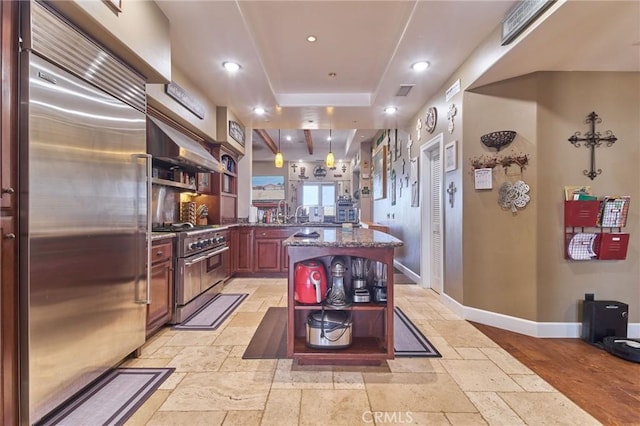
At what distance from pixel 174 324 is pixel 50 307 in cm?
164

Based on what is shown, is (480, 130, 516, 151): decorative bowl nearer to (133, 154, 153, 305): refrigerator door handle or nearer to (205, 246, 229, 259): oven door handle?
(133, 154, 153, 305): refrigerator door handle

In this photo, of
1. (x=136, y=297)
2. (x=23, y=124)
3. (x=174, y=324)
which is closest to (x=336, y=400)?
(x=136, y=297)

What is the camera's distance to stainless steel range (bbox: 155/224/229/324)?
10.3ft

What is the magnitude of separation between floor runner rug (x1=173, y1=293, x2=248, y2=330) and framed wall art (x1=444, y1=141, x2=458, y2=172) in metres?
3.09

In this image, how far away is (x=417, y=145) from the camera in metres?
4.87

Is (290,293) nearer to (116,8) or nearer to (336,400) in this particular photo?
(336,400)

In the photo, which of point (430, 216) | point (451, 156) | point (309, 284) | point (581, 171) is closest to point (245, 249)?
point (430, 216)

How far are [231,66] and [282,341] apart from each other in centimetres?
293

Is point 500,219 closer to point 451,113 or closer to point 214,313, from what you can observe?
point 451,113

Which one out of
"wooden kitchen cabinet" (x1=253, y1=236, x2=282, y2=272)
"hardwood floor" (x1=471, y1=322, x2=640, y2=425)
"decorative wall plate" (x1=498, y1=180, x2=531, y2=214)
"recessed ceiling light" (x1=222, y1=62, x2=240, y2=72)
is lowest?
"hardwood floor" (x1=471, y1=322, x2=640, y2=425)

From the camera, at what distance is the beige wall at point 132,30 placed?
172cm

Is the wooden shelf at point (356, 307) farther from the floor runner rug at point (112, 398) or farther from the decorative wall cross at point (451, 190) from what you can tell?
the decorative wall cross at point (451, 190)

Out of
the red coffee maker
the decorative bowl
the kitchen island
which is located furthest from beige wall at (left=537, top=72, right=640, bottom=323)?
the red coffee maker

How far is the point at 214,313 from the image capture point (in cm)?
352
